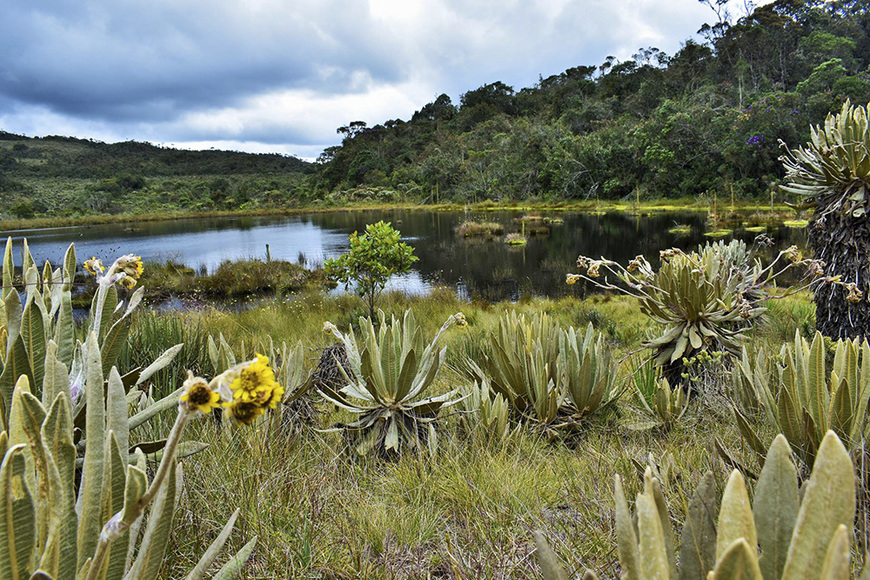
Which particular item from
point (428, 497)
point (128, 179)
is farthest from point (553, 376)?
point (128, 179)

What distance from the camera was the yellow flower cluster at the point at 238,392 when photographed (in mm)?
679

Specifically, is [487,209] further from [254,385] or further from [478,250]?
[254,385]

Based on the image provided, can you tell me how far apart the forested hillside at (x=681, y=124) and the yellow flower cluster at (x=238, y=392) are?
2481 centimetres

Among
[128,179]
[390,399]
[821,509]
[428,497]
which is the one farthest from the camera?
[128,179]

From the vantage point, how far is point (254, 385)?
0.71 meters

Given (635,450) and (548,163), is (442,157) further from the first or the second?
(635,450)

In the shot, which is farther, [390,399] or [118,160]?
[118,160]

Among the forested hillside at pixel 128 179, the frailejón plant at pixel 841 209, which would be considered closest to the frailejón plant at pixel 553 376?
the frailejón plant at pixel 841 209

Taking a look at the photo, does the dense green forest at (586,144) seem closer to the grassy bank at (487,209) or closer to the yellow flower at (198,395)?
the grassy bank at (487,209)

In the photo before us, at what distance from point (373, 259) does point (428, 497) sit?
5.14 meters

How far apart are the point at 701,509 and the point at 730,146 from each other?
34.2m

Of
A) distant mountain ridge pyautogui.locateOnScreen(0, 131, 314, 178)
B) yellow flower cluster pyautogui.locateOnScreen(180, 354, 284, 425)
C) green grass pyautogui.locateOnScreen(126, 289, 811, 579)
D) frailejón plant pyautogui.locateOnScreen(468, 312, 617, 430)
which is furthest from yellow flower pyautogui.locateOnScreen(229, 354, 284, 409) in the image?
distant mountain ridge pyautogui.locateOnScreen(0, 131, 314, 178)

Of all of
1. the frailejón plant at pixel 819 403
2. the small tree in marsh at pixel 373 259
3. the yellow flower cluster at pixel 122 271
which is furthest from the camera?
the small tree in marsh at pixel 373 259

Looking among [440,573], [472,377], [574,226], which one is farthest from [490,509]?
[574,226]
